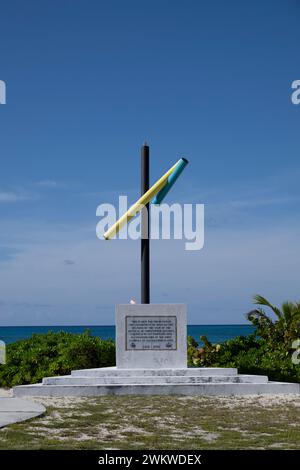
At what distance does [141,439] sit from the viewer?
8.51 metres

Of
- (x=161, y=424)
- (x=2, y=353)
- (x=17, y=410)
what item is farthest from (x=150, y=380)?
(x=2, y=353)

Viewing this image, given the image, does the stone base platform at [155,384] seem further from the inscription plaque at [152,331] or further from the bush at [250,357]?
the bush at [250,357]

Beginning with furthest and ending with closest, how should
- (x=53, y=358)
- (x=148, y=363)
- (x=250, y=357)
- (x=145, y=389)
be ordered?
1. (x=250, y=357)
2. (x=53, y=358)
3. (x=148, y=363)
4. (x=145, y=389)

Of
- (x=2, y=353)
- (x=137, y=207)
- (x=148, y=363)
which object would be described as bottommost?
(x=148, y=363)

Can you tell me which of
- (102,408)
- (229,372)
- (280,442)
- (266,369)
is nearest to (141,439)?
(280,442)

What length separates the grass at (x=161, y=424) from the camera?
26.9 ft

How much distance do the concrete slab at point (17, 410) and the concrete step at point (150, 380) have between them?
6.05ft

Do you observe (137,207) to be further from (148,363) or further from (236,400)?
(236,400)

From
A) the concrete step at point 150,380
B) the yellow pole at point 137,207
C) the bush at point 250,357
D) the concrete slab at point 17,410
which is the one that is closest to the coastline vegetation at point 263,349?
the bush at point 250,357

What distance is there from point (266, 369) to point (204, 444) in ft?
27.9

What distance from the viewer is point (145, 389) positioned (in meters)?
13.7

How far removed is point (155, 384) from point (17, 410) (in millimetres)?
3758

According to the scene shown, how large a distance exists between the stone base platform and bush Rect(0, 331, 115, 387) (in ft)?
6.01

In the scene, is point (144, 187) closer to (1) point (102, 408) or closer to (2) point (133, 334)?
(2) point (133, 334)
